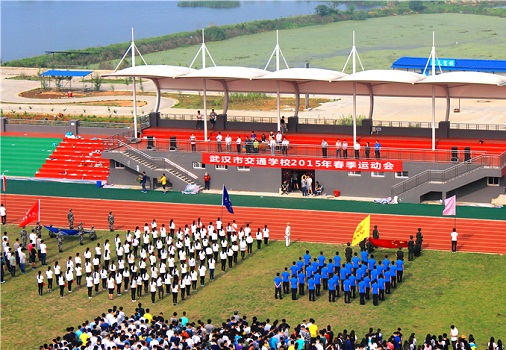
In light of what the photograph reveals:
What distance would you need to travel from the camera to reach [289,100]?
79812 mm

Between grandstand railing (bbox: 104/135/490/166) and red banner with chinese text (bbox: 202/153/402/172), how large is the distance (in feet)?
1.85

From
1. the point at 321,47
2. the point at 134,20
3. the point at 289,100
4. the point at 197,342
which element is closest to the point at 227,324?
the point at 197,342

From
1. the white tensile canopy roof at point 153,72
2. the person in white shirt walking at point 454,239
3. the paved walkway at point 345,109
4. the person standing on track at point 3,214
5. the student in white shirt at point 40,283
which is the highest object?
the white tensile canopy roof at point 153,72

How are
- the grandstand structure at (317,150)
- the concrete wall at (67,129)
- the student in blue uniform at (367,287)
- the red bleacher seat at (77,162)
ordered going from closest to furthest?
1. the student in blue uniform at (367,287)
2. the grandstand structure at (317,150)
3. the red bleacher seat at (77,162)
4. the concrete wall at (67,129)

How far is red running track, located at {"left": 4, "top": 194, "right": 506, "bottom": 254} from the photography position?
147 feet

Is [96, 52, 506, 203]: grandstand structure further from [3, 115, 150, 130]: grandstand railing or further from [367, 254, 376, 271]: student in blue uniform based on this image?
[367, 254, 376, 271]: student in blue uniform

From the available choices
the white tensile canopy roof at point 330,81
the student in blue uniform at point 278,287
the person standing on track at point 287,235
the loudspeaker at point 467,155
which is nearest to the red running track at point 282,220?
the person standing on track at point 287,235

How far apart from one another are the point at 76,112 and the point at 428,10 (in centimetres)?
8669

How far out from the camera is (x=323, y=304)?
124 ft

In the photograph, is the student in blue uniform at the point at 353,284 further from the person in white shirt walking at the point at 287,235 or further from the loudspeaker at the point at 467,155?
the loudspeaker at the point at 467,155

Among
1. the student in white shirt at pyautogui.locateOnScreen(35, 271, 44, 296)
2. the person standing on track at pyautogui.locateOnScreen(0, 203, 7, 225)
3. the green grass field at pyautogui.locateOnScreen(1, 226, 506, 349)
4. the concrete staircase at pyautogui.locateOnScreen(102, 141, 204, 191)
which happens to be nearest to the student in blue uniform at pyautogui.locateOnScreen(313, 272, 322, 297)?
the green grass field at pyautogui.locateOnScreen(1, 226, 506, 349)

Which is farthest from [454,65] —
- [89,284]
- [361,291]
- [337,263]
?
[89,284]

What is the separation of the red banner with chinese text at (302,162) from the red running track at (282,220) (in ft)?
12.3

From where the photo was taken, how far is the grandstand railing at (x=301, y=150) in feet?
167
